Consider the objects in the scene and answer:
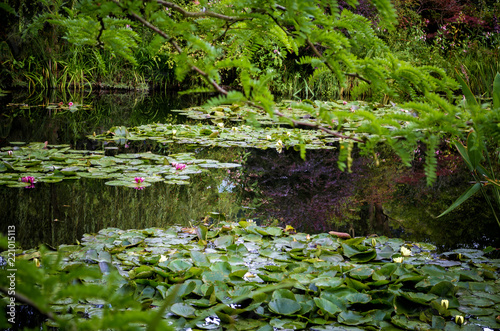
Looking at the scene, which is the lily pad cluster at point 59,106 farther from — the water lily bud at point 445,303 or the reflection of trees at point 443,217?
the water lily bud at point 445,303

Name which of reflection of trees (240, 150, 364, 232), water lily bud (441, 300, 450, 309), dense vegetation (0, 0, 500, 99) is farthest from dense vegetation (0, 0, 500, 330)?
dense vegetation (0, 0, 500, 99)

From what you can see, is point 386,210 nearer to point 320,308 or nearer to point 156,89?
point 320,308

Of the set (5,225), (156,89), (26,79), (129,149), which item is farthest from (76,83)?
(5,225)

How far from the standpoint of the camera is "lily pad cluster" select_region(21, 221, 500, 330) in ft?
5.41

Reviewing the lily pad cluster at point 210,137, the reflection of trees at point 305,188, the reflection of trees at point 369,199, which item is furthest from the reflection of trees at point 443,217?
the lily pad cluster at point 210,137

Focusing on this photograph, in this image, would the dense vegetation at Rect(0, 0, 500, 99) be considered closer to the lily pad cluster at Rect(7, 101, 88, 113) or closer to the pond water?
the lily pad cluster at Rect(7, 101, 88, 113)

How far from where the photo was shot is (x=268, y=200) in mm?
3424

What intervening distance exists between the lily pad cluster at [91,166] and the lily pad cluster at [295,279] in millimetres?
1100

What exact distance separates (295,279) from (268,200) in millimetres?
1581

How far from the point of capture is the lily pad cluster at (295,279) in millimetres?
1649

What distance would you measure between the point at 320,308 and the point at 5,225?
1.96 metres

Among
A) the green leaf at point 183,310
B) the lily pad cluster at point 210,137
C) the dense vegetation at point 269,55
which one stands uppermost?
the dense vegetation at point 269,55

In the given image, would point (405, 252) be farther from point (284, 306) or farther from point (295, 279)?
point (284, 306)

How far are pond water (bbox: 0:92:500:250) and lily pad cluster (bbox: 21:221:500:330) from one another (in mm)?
371
